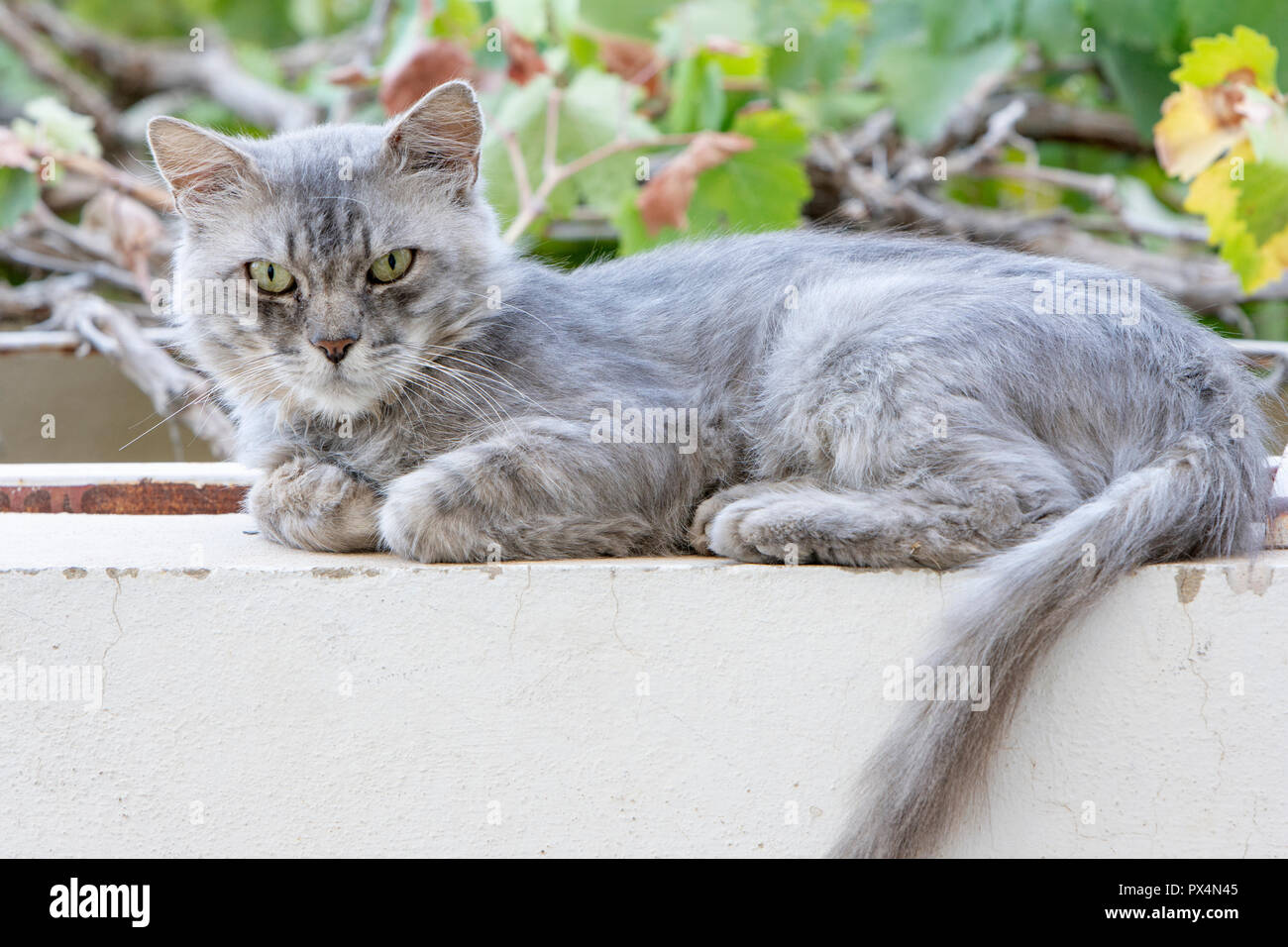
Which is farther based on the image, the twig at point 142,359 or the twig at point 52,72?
the twig at point 52,72

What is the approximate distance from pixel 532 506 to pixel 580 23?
2159mm

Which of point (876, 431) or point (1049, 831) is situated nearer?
point (1049, 831)

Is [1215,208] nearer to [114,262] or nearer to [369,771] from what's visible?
[369,771]

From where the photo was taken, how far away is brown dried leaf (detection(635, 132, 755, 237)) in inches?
133

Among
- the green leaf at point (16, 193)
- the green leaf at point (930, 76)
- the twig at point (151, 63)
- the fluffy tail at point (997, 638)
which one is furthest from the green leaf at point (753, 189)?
the twig at point (151, 63)

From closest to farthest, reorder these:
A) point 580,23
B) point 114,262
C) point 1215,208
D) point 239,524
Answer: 1. point 239,524
2. point 1215,208
3. point 580,23
4. point 114,262

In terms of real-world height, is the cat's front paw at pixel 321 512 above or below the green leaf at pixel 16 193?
below

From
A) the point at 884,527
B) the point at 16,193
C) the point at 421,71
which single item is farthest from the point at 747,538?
the point at 16,193

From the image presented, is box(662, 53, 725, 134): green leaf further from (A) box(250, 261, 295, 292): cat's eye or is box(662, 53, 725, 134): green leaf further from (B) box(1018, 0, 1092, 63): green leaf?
(A) box(250, 261, 295, 292): cat's eye

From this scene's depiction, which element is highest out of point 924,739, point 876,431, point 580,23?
point 580,23

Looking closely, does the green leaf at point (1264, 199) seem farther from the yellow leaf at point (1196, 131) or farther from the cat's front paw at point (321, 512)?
the cat's front paw at point (321, 512)

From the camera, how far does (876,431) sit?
2047 millimetres

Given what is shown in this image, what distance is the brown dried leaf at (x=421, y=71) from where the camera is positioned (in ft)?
11.7
